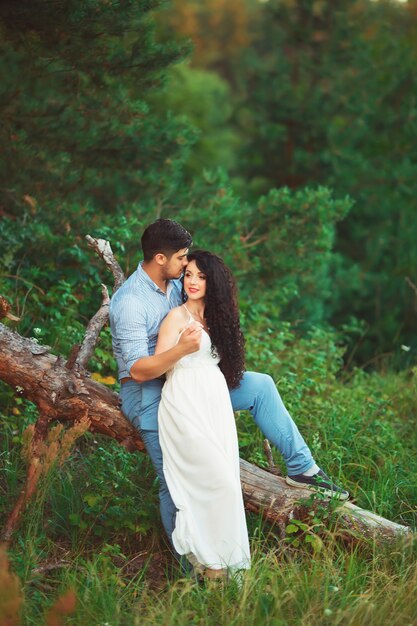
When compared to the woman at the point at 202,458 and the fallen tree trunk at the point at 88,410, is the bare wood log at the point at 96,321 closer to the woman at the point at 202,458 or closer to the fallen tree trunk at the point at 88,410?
the fallen tree trunk at the point at 88,410

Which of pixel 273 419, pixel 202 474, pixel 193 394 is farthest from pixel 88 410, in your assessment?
pixel 273 419

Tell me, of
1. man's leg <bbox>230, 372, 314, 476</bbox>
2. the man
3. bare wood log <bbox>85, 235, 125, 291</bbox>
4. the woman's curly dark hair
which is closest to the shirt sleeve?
the man

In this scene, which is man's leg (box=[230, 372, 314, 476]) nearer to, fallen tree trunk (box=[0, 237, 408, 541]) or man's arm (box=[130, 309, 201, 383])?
fallen tree trunk (box=[0, 237, 408, 541])

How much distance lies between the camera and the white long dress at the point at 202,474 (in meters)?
3.98

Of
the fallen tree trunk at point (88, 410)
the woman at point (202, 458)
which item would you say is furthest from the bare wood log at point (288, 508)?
the woman at point (202, 458)

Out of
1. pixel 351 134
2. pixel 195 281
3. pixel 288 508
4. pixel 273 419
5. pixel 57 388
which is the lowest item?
pixel 351 134

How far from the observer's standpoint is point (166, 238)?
4.30 m

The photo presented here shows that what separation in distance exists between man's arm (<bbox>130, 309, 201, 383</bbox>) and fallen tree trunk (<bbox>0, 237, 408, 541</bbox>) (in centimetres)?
41

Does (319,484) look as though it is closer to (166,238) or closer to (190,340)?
(190,340)

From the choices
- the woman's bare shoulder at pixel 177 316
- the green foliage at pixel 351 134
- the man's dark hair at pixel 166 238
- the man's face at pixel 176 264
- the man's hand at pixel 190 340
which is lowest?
the green foliage at pixel 351 134

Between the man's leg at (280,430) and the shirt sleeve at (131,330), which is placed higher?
the shirt sleeve at (131,330)

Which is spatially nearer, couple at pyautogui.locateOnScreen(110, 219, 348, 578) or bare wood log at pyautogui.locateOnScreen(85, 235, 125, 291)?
couple at pyautogui.locateOnScreen(110, 219, 348, 578)

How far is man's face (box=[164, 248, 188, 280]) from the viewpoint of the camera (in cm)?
433

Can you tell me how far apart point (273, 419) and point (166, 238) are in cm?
115
